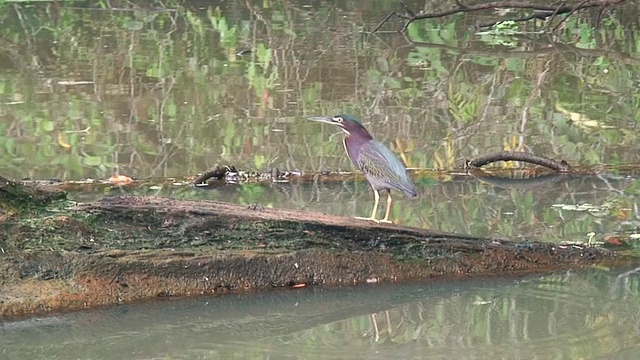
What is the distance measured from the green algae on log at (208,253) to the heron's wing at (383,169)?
262 mm

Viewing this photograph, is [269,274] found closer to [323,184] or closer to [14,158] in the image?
[323,184]

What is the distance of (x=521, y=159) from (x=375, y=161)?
57.1 inches

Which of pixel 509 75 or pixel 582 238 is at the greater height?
pixel 509 75

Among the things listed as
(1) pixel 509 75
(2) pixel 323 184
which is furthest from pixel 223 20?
(2) pixel 323 184

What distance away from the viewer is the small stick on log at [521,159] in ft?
19.6

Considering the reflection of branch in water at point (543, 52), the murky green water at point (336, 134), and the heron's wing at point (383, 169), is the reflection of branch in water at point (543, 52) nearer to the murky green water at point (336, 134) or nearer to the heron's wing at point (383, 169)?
the murky green water at point (336, 134)

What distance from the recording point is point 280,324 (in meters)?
4.13

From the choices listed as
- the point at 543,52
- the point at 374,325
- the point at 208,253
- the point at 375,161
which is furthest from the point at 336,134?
the point at 543,52

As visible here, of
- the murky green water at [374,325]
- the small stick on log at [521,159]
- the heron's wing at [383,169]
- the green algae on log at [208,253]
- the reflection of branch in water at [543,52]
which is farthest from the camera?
the reflection of branch in water at [543,52]

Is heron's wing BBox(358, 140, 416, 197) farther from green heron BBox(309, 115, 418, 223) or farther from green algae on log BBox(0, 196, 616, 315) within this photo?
A: green algae on log BBox(0, 196, 616, 315)

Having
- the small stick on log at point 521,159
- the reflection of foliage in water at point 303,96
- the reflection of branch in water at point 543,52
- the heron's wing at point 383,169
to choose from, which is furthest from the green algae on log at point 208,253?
the reflection of branch in water at point 543,52

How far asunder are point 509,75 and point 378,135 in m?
2.54

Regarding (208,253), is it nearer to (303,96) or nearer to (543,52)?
(303,96)

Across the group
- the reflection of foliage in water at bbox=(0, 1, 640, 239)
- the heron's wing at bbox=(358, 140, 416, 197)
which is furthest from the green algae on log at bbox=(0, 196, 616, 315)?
the reflection of foliage in water at bbox=(0, 1, 640, 239)
